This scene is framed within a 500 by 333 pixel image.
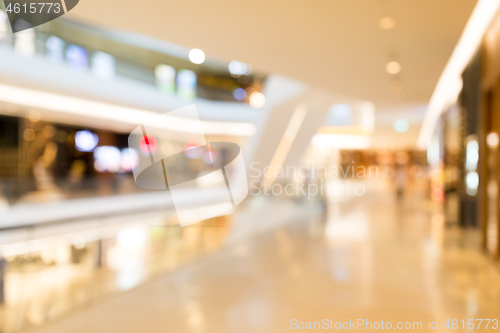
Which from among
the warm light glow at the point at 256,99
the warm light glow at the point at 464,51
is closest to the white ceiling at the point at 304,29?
the warm light glow at the point at 464,51

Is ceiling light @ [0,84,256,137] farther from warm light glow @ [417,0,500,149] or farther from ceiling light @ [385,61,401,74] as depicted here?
ceiling light @ [385,61,401,74]

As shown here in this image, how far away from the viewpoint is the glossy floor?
137 inches

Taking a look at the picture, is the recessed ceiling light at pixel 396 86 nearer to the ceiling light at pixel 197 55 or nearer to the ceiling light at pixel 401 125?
the ceiling light at pixel 197 55

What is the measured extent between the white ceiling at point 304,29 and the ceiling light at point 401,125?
27.7ft

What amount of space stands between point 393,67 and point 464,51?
1.86 metres

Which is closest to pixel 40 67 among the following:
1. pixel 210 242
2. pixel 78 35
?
pixel 78 35

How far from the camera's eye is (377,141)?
1888 centimetres

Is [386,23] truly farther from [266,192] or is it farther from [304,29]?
[266,192]

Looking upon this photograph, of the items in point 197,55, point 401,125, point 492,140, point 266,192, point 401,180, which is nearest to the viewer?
point 492,140

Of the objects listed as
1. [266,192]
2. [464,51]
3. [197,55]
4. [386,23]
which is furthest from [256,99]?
[386,23]

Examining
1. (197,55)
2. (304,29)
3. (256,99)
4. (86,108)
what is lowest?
(256,99)

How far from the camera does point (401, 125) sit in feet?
50.7

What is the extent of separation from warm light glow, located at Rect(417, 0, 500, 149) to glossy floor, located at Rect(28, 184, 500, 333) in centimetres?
322

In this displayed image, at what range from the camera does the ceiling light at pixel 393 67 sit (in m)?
6.15
